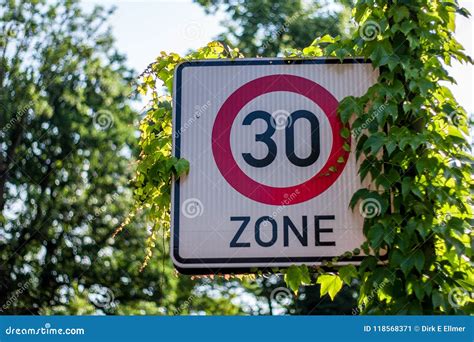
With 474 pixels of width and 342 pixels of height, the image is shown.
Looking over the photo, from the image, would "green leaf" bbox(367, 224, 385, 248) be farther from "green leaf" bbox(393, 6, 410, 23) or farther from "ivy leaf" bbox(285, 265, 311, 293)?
"green leaf" bbox(393, 6, 410, 23)

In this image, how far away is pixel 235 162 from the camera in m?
2.68

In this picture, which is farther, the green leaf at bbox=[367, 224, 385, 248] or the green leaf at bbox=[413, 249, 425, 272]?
the green leaf at bbox=[413, 249, 425, 272]

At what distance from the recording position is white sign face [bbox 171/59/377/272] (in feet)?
8.41

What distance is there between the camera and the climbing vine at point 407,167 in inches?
105

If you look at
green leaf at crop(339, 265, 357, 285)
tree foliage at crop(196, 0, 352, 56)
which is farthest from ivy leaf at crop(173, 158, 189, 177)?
tree foliage at crop(196, 0, 352, 56)

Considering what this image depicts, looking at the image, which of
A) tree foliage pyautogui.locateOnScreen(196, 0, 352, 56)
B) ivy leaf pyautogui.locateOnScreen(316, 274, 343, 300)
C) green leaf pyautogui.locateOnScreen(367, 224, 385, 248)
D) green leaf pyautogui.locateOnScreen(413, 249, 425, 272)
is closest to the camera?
green leaf pyautogui.locateOnScreen(367, 224, 385, 248)

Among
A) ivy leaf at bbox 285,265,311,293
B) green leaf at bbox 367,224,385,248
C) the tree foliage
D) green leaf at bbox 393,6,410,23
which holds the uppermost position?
the tree foliage

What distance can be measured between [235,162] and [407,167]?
24.0 inches

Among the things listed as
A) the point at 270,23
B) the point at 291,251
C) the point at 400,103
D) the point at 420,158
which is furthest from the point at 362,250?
the point at 270,23

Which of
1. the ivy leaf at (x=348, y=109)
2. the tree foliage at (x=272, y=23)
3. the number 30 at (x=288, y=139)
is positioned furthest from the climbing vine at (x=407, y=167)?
the tree foliage at (x=272, y=23)

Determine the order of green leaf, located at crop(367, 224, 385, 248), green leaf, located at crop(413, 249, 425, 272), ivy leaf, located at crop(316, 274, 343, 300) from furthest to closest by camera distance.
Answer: ivy leaf, located at crop(316, 274, 343, 300) → green leaf, located at crop(413, 249, 425, 272) → green leaf, located at crop(367, 224, 385, 248)

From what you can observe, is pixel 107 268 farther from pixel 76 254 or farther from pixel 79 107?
pixel 79 107

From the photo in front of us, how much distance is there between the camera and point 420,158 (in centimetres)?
277

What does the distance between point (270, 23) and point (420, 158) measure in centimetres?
1513
